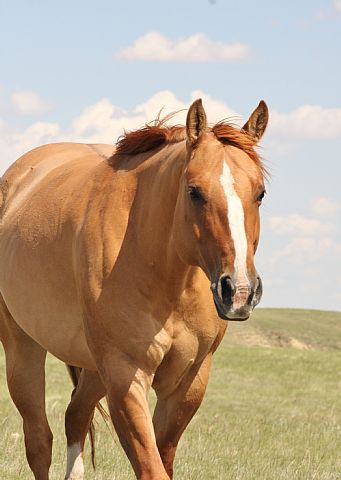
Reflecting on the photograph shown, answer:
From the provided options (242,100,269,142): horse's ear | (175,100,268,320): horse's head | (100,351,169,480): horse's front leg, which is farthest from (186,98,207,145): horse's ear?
(100,351,169,480): horse's front leg

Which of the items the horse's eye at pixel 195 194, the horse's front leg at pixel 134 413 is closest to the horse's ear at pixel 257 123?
the horse's eye at pixel 195 194

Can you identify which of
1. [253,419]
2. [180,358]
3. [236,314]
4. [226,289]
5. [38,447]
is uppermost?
[226,289]

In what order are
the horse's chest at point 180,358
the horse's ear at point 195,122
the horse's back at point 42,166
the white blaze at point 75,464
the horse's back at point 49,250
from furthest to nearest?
the white blaze at point 75,464 < the horse's back at point 42,166 < the horse's back at point 49,250 < the horse's chest at point 180,358 < the horse's ear at point 195,122

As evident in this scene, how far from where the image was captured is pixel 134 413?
5.59 metres

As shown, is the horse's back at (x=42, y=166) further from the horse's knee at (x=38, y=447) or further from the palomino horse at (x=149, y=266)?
the horse's knee at (x=38, y=447)

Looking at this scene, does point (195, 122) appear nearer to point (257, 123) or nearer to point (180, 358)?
point (257, 123)

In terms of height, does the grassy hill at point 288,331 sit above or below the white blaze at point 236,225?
below

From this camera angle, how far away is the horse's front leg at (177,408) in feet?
19.8

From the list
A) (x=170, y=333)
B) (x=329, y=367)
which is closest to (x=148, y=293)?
(x=170, y=333)

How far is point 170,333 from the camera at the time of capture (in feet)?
18.7

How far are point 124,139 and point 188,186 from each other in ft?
4.42

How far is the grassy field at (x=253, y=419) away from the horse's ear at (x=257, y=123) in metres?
3.40

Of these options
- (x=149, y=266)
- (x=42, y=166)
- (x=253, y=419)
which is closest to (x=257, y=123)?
(x=149, y=266)

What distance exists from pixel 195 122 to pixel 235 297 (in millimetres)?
1118
